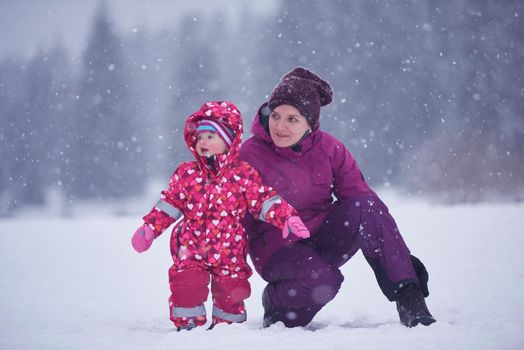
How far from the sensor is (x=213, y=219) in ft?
8.96

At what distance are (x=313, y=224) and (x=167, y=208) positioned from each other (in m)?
0.87

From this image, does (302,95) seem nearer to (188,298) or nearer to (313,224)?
(313,224)

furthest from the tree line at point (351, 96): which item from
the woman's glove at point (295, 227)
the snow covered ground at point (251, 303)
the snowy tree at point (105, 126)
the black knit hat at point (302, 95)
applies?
the woman's glove at point (295, 227)

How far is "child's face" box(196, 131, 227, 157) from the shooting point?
279cm

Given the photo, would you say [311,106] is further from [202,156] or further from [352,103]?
[352,103]

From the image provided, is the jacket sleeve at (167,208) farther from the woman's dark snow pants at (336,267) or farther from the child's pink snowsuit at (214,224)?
the woman's dark snow pants at (336,267)

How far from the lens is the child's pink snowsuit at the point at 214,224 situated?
105 inches

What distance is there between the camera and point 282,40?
52.4 feet

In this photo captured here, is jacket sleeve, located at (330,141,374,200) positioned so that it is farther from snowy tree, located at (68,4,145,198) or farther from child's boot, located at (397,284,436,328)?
snowy tree, located at (68,4,145,198)

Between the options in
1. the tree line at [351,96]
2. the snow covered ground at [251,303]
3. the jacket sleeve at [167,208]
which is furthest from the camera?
the tree line at [351,96]

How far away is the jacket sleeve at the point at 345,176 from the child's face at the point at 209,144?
0.70 meters

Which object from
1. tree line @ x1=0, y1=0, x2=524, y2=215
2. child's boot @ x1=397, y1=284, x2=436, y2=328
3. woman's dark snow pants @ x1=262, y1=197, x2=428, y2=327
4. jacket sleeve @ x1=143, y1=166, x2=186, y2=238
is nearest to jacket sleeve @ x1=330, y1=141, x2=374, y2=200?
woman's dark snow pants @ x1=262, y1=197, x2=428, y2=327

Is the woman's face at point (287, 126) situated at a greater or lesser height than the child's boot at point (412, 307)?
greater

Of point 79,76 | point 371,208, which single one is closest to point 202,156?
point 371,208
